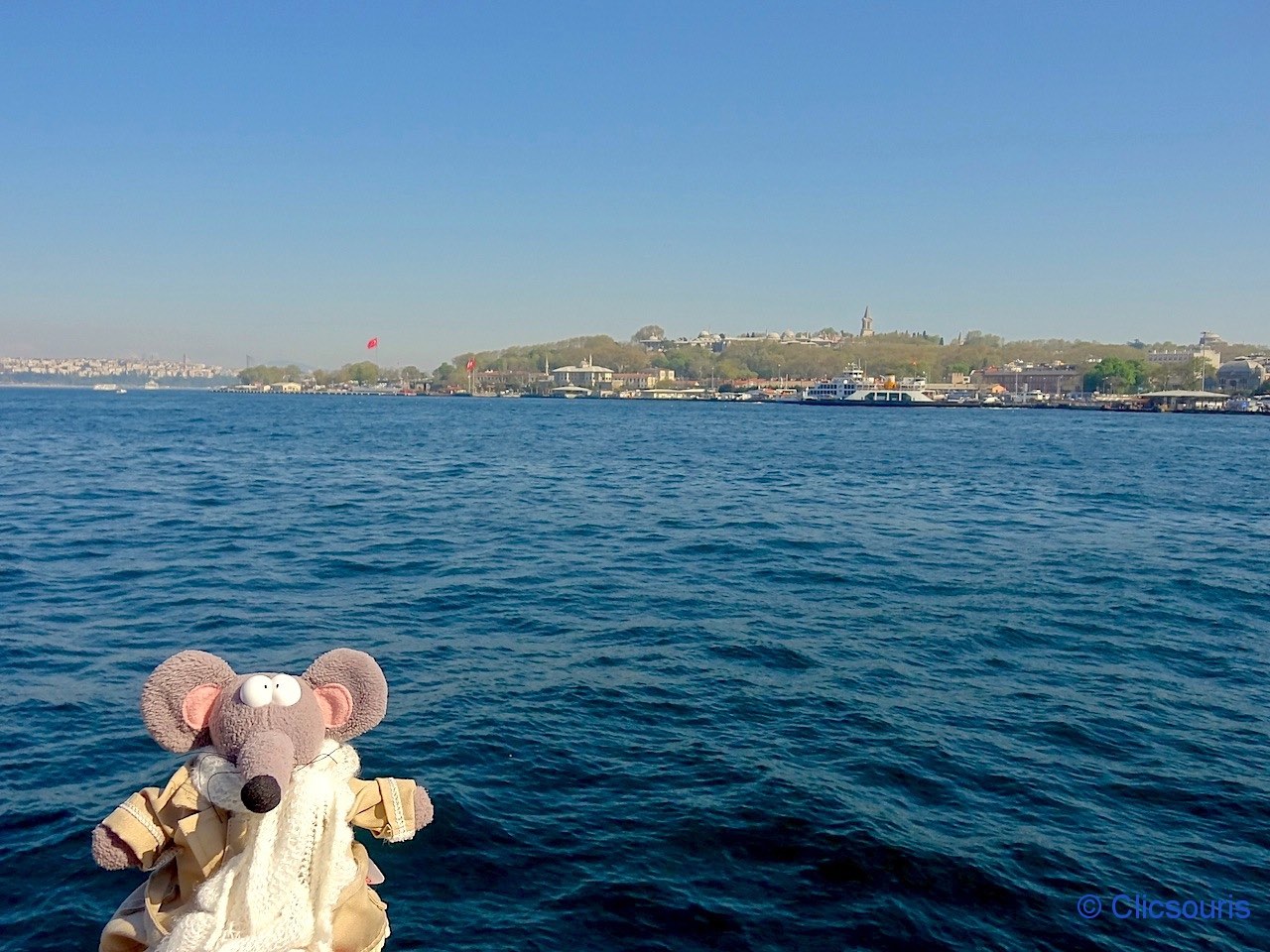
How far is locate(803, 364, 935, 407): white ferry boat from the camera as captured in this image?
14688 centimetres

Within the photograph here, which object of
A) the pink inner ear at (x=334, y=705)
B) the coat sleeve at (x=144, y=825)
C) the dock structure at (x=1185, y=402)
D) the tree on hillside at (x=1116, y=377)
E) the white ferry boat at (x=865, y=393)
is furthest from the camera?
the tree on hillside at (x=1116, y=377)

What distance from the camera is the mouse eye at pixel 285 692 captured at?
10.6 feet

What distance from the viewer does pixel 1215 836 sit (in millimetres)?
7586

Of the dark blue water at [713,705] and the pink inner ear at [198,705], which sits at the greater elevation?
the pink inner ear at [198,705]

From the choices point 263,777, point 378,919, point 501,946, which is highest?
point 263,777

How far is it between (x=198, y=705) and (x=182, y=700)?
0.19 ft

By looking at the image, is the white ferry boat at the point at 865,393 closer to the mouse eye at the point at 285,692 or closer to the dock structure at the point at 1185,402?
the dock structure at the point at 1185,402

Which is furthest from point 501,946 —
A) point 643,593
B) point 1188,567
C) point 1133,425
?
point 1133,425

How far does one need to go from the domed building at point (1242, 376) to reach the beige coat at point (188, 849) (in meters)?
182

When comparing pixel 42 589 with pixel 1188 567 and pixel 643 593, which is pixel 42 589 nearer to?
pixel 643 593

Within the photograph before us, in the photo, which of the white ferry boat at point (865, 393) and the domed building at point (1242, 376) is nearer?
the white ferry boat at point (865, 393)

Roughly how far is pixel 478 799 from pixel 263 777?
5294mm

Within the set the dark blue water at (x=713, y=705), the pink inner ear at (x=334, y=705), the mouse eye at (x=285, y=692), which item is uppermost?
the mouse eye at (x=285, y=692)

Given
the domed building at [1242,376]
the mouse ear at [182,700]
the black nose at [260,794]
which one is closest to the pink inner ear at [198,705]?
the mouse ear at [182,700]
